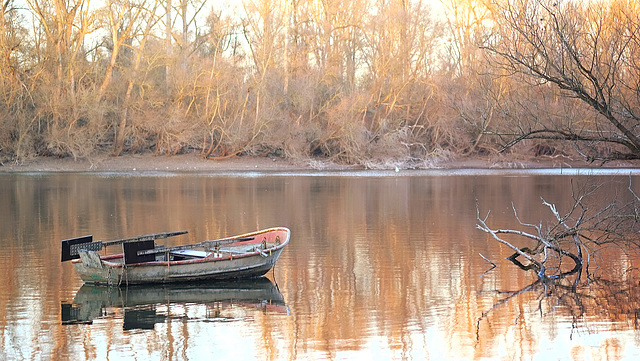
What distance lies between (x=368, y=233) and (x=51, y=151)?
3763cm

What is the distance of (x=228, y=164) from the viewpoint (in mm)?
58125

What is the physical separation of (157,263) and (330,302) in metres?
3.45

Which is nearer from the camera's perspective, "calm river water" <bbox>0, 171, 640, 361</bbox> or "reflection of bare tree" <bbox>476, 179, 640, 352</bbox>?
"calm river water" <bbox>0, 171, 640, 361</bbox>

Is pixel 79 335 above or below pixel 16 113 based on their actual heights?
below

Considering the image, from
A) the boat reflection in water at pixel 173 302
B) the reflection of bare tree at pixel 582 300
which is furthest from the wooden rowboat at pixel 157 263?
the reflection of bare tree at pixel 582 300

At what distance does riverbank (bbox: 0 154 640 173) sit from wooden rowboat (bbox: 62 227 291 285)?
39.6m

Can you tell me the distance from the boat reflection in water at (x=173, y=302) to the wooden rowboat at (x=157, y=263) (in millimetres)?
183

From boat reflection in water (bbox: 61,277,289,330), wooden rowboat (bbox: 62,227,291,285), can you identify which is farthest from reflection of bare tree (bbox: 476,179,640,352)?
wooden rowboat (bbox: 62,227,291,285)

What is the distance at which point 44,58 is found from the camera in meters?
53.5

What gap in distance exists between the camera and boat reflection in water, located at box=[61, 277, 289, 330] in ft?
42.7

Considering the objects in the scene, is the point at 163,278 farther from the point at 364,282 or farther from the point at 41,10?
the point at 41,10

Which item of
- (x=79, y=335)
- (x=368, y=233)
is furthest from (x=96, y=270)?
(x=368, y=233)

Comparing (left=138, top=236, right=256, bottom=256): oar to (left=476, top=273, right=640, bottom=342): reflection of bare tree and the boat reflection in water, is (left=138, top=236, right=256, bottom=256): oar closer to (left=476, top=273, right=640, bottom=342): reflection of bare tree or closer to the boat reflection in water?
the boat reflection in water

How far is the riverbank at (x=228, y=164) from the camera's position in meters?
54.9
